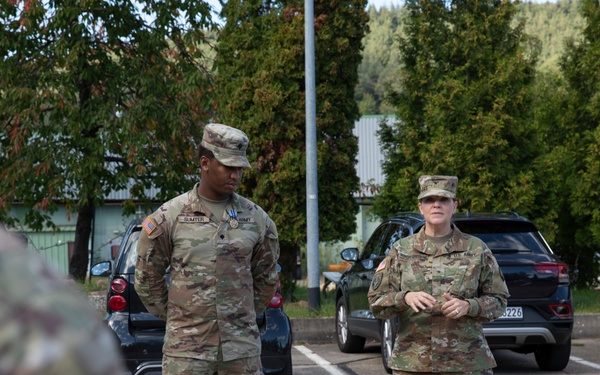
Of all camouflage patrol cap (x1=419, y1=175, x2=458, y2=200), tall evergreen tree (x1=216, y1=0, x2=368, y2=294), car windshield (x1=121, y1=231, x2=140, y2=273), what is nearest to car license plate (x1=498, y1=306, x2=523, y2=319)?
car windshield (x1=121, y1=231, x2=140, y2=273)

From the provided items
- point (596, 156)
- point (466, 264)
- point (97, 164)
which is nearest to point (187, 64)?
point (97, 164)

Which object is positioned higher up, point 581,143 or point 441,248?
point 581,143

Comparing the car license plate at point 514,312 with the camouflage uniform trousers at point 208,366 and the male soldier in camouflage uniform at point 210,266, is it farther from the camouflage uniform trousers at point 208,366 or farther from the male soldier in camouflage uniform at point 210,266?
the camouflage uniform trousers at point 208,366

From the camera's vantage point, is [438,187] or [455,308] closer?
[455,308]

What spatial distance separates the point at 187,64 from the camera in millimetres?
16359

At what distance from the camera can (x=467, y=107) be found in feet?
51.7

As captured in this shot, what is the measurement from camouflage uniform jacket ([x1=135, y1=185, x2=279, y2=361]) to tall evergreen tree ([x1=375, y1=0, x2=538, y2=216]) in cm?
1129

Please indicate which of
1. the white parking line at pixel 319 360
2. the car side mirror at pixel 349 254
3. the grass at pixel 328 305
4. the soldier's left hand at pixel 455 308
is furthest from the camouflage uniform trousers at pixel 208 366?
the grass at pixel 328 305

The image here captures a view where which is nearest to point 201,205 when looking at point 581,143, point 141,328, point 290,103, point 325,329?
point 141,328

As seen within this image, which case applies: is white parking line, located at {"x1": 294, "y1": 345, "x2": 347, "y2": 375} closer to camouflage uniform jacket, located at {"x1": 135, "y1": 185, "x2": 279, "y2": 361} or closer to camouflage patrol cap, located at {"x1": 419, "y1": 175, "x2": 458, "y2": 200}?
camouflage patrol cap, located at {"x1": 419, "y1": 175, "x2": 458, "y2": 200}

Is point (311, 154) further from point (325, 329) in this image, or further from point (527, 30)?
point (527, 30)

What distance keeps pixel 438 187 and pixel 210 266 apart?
134 cm

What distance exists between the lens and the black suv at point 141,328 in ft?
24.2

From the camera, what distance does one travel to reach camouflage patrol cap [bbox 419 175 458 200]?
16.0ft
